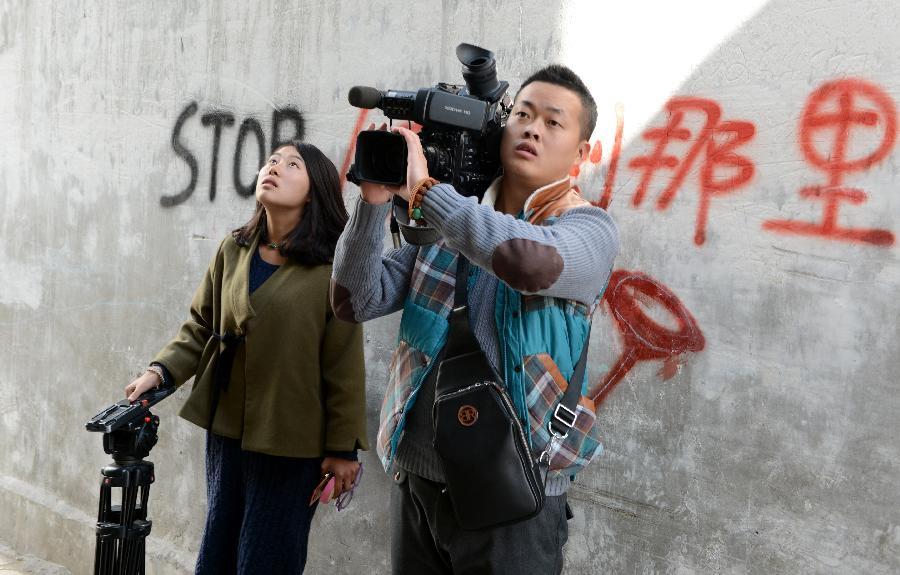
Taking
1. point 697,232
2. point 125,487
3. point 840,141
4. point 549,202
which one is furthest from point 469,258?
point 125,487

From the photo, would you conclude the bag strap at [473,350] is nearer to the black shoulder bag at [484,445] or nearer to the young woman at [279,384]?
the black shoulder bag at [484,445]

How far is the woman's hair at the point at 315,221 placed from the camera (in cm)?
299

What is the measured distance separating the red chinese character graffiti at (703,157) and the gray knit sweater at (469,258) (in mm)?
640

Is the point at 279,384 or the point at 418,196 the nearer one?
the point at 418,196

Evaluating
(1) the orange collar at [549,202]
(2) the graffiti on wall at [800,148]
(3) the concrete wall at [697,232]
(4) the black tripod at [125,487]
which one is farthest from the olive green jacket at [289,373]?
(1) the orange collar at [549,202]

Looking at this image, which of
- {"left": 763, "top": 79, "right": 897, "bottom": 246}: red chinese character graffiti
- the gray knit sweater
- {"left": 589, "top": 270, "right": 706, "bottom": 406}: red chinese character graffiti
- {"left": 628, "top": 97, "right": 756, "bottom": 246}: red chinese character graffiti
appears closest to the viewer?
the gray knit sweater

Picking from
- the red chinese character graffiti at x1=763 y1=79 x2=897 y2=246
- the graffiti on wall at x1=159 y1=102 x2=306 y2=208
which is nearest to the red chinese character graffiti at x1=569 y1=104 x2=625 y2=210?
the red chinese character graffiti at x1=763 y1=79 x2=897 y2=246

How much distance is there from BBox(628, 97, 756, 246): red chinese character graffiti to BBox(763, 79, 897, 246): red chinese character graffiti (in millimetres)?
158

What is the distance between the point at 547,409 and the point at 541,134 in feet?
1.87

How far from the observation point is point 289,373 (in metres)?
2.94

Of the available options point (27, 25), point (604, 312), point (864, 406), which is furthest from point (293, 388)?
point (27, 25)

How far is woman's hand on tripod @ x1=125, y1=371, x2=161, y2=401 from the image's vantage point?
2944 mm

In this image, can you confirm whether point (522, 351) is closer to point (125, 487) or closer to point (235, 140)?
point (125, 487)

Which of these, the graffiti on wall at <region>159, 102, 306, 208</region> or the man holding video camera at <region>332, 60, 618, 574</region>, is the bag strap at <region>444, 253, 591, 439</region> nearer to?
the man holding video camera at <region>332, 60, 618, 574</region>
